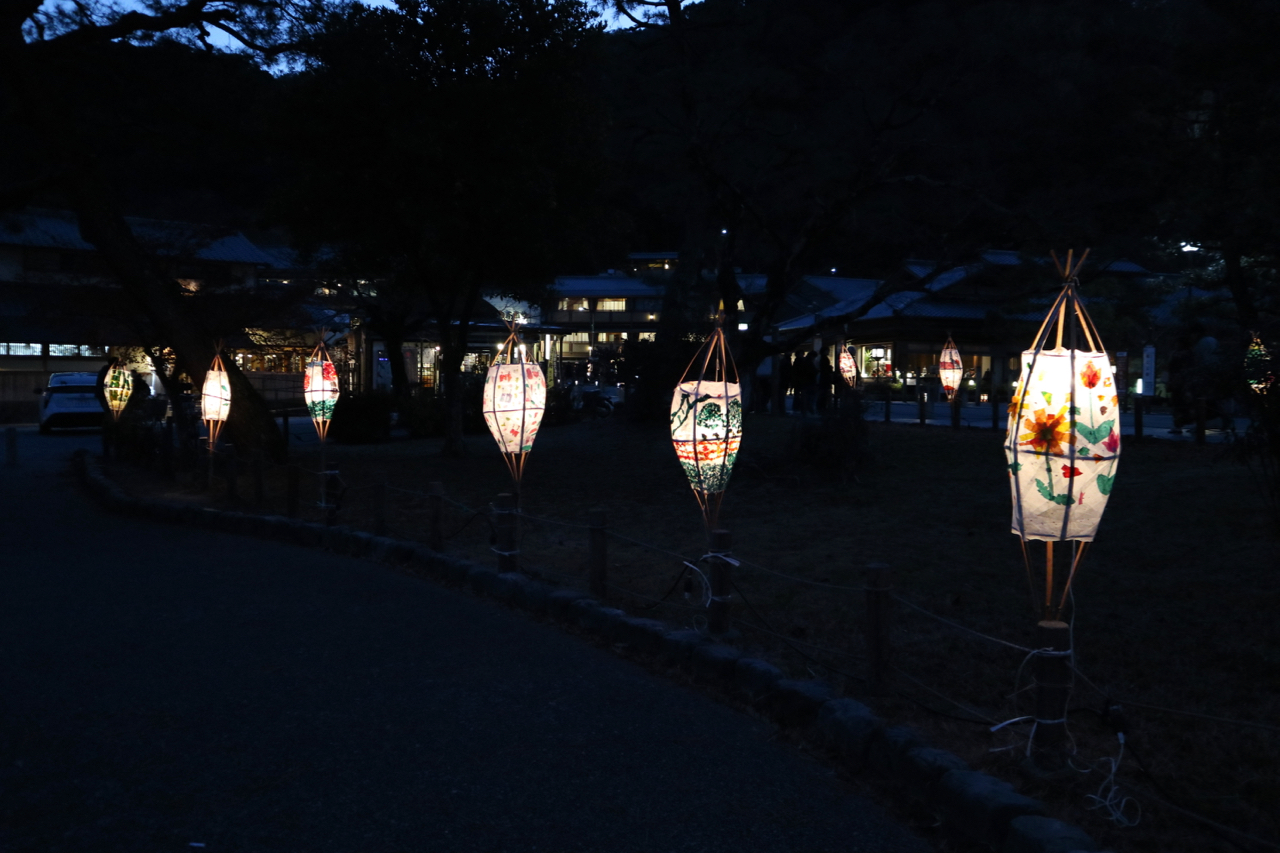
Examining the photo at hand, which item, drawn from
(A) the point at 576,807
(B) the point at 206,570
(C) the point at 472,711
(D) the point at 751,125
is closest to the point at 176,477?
(B) the point at 206,570

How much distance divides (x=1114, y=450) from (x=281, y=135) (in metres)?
14.4

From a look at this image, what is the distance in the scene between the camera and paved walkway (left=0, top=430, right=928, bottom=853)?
395 centimetres

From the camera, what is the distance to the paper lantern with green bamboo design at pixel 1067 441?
436 centimetres

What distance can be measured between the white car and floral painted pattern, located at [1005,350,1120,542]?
30100 mm

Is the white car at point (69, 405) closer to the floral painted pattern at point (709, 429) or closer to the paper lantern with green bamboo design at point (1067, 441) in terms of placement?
the floral painted pattern at point (709, 429)

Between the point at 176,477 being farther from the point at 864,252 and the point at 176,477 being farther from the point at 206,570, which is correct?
the point at 864,252

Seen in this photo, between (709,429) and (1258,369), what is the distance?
11.8 feet

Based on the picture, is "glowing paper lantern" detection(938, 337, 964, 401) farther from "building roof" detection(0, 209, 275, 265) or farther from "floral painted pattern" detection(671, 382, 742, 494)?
"building roof" detection(0, 209, 275, 265)

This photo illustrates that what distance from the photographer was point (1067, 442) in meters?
4.35

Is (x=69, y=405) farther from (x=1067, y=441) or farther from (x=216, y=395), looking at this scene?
(x=1067, y=441)

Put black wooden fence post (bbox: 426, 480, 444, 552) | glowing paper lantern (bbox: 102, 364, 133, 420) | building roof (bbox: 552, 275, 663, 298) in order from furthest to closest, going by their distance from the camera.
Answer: building roof (bbox: 552, 275, 663, 298) → glowing paper lantern (bbox: 102, 364, 133, 420) → black wooden fence post (bbox: 426, 480, 444, 552)

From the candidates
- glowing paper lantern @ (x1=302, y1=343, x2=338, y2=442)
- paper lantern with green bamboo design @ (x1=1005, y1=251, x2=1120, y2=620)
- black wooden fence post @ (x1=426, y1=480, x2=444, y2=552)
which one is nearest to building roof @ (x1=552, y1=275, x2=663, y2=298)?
glowing paper lantern @ (x1=302, y1=343, x2=338, y2=442)

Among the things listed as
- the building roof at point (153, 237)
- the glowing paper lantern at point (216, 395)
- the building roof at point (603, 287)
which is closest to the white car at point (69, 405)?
the building roof at point (153, 237)

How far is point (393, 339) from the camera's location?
2880 centimetres
